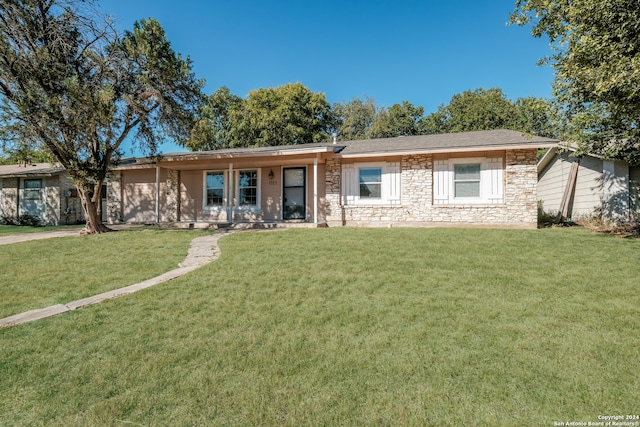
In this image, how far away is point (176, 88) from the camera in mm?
10977

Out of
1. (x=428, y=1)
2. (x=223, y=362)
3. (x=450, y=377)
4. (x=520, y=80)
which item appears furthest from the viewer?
(x=520, y=80)

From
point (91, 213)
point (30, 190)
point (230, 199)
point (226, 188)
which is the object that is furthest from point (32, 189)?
point (230, 199)

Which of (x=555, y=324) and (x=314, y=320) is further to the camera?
(x=314, y=320)

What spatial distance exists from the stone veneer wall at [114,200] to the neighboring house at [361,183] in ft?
3.96

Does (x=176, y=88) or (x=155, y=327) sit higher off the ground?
(x=176, y=88)

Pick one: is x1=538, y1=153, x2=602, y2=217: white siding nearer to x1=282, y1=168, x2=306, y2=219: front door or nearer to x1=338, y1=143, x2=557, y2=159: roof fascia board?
x1=338, y1=143, x2=557, y2=159: roof fascia board

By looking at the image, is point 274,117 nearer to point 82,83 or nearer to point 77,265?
point 82,83

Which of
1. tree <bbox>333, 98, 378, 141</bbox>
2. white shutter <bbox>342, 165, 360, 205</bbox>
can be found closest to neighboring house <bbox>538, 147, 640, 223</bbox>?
white shutter <bbox>342, 165, 360, 205</bbox>

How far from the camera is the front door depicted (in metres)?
12.9

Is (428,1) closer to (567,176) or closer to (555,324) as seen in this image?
(567,176)

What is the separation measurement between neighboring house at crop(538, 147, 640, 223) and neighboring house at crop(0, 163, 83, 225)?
2086 centimetres

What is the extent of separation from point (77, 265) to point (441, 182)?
1027 centimetres

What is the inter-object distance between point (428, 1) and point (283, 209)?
36.7 feet

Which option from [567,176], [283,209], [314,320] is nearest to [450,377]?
[314,320]
